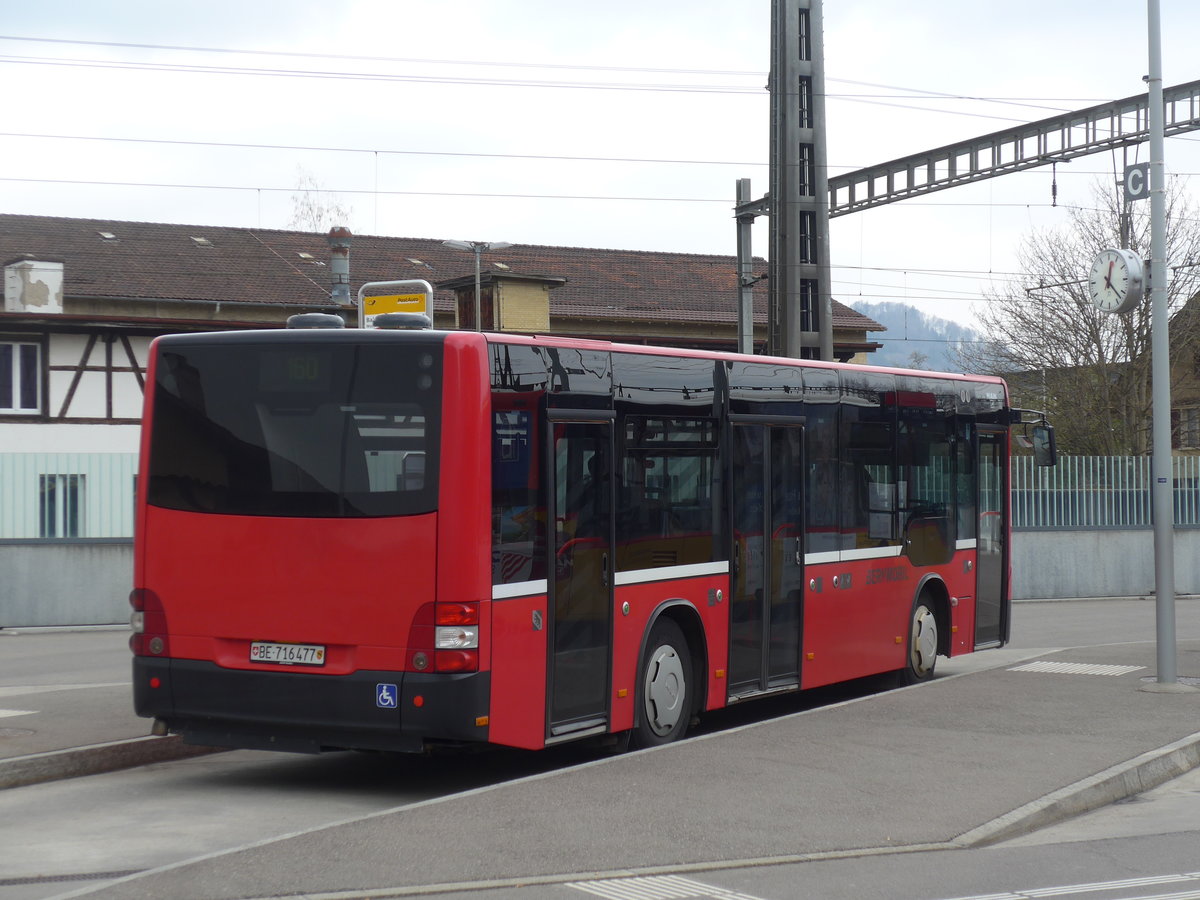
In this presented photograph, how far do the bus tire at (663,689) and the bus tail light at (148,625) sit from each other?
9.92 feet

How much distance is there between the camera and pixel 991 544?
16.1 meters

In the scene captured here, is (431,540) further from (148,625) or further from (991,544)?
(991,544)

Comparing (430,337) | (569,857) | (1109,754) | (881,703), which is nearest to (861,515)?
(881,703)

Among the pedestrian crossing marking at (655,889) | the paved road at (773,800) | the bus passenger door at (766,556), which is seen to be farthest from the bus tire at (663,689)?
the pedestrian crossing marking at (655,889)

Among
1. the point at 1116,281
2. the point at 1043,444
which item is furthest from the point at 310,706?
the point at 1043,444

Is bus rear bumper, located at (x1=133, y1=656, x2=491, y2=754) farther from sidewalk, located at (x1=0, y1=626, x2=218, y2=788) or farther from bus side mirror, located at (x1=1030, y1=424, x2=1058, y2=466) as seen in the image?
bus side mirror, located at (x1=1030, y1=424, x2=1058, y2=466)

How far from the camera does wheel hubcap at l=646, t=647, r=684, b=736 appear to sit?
34.5 feet

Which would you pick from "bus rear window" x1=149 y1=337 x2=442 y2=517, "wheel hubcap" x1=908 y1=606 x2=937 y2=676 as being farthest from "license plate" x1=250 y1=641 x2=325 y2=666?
"wheel hubcap" x1=908 y1=606 x2=937 y2=676

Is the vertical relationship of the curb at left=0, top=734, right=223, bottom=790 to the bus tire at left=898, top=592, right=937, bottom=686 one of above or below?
below

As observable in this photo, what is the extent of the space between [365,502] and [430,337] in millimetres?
994

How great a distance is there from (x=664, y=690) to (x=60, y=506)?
509 inches

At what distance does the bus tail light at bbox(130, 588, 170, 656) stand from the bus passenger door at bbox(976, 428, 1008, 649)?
9064 mm

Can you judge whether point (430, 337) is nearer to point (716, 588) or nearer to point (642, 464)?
point (642, 464)

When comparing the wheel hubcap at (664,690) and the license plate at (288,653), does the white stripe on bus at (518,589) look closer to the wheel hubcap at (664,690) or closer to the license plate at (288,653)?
the license plate at (288,653)
